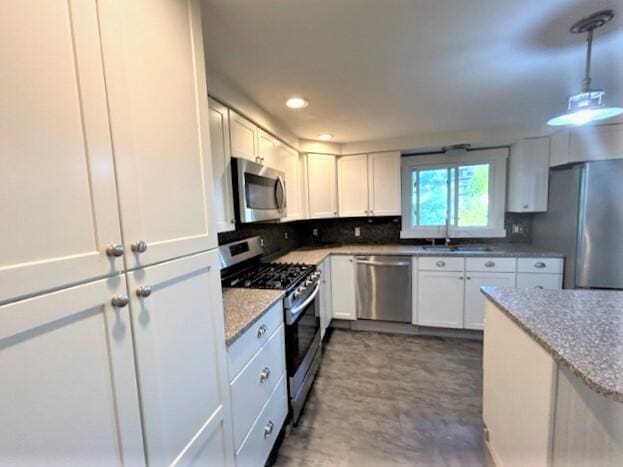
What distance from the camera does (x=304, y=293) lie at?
6.95 feet

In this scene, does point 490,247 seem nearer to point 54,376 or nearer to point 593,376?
point 593,376

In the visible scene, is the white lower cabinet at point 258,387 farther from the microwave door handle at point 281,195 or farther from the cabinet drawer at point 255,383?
the microwave door handle at point 281,195

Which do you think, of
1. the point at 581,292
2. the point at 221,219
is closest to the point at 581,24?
the point at 581,292

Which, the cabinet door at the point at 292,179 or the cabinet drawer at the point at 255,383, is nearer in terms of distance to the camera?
the cabinet drawer at the point at 255,383

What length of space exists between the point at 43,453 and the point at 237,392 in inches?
31.7

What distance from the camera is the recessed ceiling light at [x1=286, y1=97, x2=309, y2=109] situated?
2068mm

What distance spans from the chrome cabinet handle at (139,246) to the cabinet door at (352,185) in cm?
301

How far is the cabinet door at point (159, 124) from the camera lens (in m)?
0.71

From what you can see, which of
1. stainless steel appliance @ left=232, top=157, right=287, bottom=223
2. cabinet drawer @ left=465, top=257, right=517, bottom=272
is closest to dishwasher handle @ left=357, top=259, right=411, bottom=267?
cabinet drawer @ left=465, top=257, right=517, bottom=272

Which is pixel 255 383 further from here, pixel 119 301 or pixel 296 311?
pixel 119 301

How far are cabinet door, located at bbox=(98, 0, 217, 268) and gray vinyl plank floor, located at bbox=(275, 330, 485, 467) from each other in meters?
1.53

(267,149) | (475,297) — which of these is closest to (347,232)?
(475,297)

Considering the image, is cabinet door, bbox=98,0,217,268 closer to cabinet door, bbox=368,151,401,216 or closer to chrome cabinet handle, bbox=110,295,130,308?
chrome cabinet handle, bbox=110,295,130,308

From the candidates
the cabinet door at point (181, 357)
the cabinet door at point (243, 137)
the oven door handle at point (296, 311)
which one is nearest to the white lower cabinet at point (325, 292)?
the oven door handle at point (296, 311)
